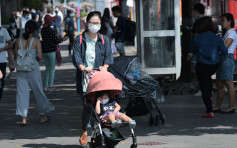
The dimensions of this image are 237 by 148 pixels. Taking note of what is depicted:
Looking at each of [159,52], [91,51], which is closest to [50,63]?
[159,52]

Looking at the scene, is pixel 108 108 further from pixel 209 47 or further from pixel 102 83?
pixel 209 47

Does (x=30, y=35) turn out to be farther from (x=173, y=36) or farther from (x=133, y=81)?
(x=173, y=36)

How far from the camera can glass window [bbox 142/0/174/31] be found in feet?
52.7

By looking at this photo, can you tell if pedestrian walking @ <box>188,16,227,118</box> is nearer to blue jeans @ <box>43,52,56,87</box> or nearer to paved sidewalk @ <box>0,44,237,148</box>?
paved sidewalk @ <box>0,44,237,148</box>

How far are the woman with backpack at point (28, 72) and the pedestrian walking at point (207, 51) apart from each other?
2.55 meters

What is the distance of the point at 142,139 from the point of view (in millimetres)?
9133

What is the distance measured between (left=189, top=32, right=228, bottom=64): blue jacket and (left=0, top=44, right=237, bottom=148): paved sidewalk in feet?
3.29

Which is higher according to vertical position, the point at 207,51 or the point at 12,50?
the point at 207,51

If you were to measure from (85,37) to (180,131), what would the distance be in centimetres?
215

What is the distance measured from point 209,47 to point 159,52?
17.7 feet

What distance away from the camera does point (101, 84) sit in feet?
25.2

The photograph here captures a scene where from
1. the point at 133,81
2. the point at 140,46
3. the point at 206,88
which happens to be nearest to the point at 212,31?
the point at 206,88

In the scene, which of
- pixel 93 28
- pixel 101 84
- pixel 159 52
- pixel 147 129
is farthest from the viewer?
pixel 159 52

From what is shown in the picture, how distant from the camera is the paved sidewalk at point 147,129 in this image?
349 inches
